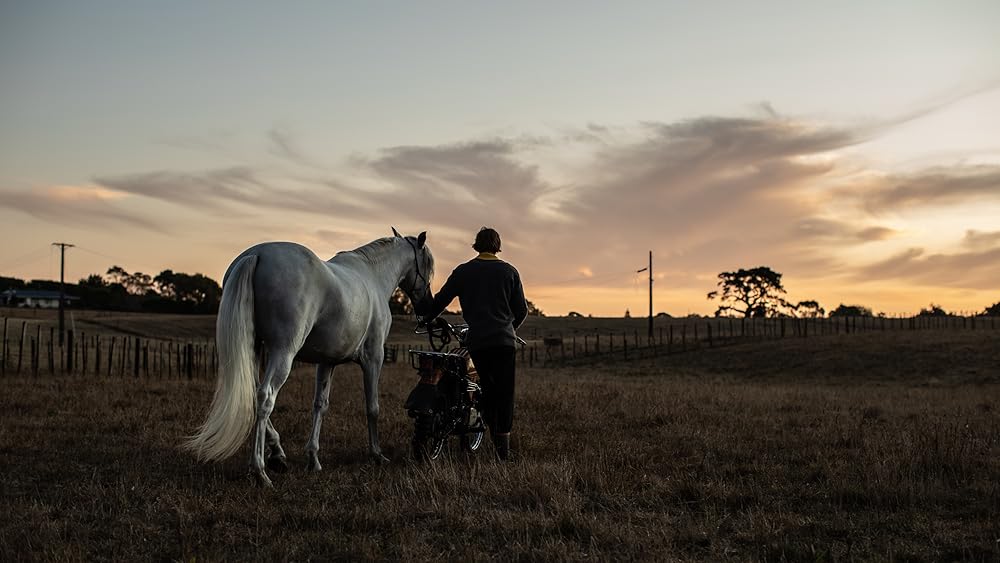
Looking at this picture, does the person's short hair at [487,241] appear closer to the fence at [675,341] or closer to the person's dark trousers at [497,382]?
the person's dark trousers at [497,382]

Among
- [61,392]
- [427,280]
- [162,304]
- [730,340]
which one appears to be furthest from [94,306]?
[427,280]

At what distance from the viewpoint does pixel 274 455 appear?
740 centimetres

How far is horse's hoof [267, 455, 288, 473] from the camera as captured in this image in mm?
7348

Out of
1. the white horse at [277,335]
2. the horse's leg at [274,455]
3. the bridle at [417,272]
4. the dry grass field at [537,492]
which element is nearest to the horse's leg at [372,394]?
the white horse at [277,335]

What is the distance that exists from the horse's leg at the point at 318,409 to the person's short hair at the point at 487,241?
6.34 feet

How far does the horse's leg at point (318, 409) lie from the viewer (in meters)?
7.48

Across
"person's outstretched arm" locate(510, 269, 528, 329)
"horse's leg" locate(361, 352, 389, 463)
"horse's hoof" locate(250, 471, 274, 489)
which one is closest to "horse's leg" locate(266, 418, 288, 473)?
"horse's hoof" locate(250, 471, 274, 489)

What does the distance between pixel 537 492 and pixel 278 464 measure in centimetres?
271

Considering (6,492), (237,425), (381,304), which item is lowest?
(6,492)

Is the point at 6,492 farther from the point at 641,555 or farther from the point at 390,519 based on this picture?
the point at 641,555

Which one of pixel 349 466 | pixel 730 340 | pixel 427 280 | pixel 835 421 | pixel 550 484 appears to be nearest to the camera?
pixel 550 484

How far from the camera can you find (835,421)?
38.5 ft

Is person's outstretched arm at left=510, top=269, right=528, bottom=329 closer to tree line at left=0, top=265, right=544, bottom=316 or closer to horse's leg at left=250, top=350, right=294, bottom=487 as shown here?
horse's leg at left=250, top=350, right=294, bottom=487

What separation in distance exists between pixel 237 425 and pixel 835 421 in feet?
29.0
